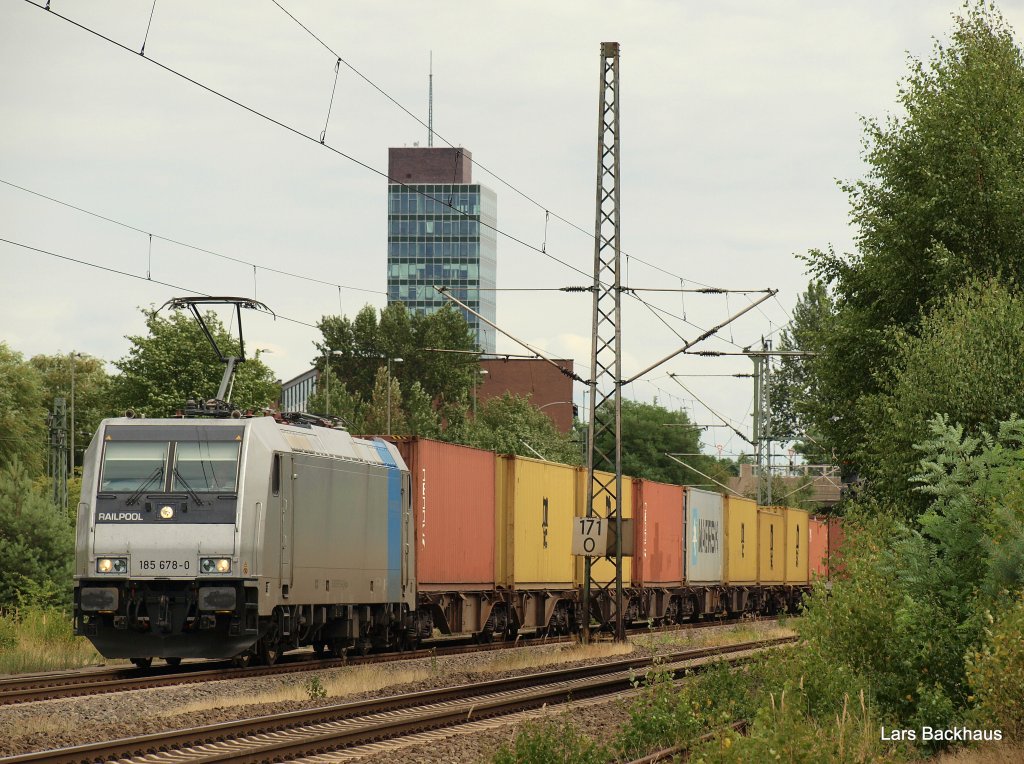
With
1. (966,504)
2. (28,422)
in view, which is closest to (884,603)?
(966,504)

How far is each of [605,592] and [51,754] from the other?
65.8 ft

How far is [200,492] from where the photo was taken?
20.2 meters

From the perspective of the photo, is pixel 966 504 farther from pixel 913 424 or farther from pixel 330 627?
pixel 330 627

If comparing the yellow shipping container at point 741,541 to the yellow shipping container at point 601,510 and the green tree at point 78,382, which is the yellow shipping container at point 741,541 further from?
the green tree at point 78,382

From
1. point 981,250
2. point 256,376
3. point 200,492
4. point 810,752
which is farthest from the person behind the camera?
point 256,376

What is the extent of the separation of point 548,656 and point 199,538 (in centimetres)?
835

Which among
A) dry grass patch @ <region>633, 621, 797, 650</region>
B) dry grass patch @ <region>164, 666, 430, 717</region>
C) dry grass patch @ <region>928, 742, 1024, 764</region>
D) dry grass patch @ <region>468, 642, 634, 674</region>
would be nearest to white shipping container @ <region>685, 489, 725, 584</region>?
dry grass patch @ <region>633, 621, 797, 650</region>

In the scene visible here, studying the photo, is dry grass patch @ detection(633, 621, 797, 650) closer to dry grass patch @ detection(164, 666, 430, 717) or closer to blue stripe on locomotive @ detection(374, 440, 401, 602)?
blue stripe on locomotive @ detection(374, 440, 401, 602)

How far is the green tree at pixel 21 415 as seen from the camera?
219ft

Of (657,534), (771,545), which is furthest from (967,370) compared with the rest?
(771,545)

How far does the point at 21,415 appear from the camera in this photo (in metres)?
69.5

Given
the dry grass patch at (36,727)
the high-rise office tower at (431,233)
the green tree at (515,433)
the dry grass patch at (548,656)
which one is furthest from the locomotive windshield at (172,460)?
the high-rise office tower at (431,233)

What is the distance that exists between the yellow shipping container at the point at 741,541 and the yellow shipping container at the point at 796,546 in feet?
15.4

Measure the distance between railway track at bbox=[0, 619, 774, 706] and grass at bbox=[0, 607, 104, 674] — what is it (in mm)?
843
